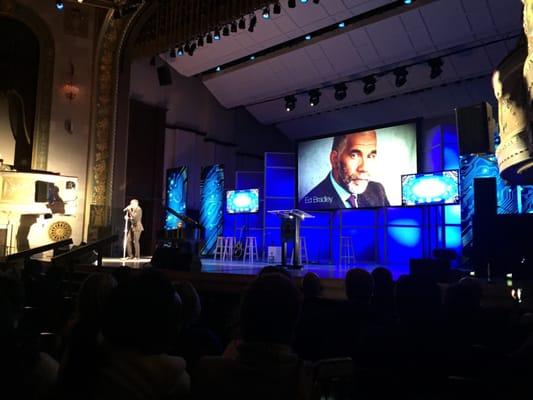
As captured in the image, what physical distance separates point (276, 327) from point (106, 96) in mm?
10179

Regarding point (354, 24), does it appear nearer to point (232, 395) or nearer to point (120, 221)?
point (120, 221)

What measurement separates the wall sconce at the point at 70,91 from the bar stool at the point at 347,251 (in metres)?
7.16

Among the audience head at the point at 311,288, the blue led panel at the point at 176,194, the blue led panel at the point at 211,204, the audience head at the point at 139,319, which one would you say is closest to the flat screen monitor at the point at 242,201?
the blue led panel at the point at 211,204

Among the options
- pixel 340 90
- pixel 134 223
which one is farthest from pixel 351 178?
pixel 134 223

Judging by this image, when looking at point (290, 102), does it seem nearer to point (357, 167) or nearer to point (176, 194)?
point (357, 167)

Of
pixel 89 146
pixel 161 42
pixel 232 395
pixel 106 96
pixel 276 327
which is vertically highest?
pixel 161 42

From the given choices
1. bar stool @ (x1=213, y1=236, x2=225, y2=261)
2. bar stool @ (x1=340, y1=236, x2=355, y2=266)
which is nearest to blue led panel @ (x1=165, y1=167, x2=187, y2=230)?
bar stool @ (x1=213, y1=236, x2=225, y2=261)

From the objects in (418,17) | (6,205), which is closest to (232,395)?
(6,205)

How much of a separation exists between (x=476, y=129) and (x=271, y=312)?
6.32 m

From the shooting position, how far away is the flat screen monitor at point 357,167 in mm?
10297

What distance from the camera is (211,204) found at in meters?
13.4

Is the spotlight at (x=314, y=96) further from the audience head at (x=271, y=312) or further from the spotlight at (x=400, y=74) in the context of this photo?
the audience head at (x=271, y=312)

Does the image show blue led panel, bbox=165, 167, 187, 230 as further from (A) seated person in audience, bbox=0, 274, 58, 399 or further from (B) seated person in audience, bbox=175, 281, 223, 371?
(A) seated person in audience, bbox=0, 274, 58, 399

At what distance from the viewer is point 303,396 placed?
130 centimetres
